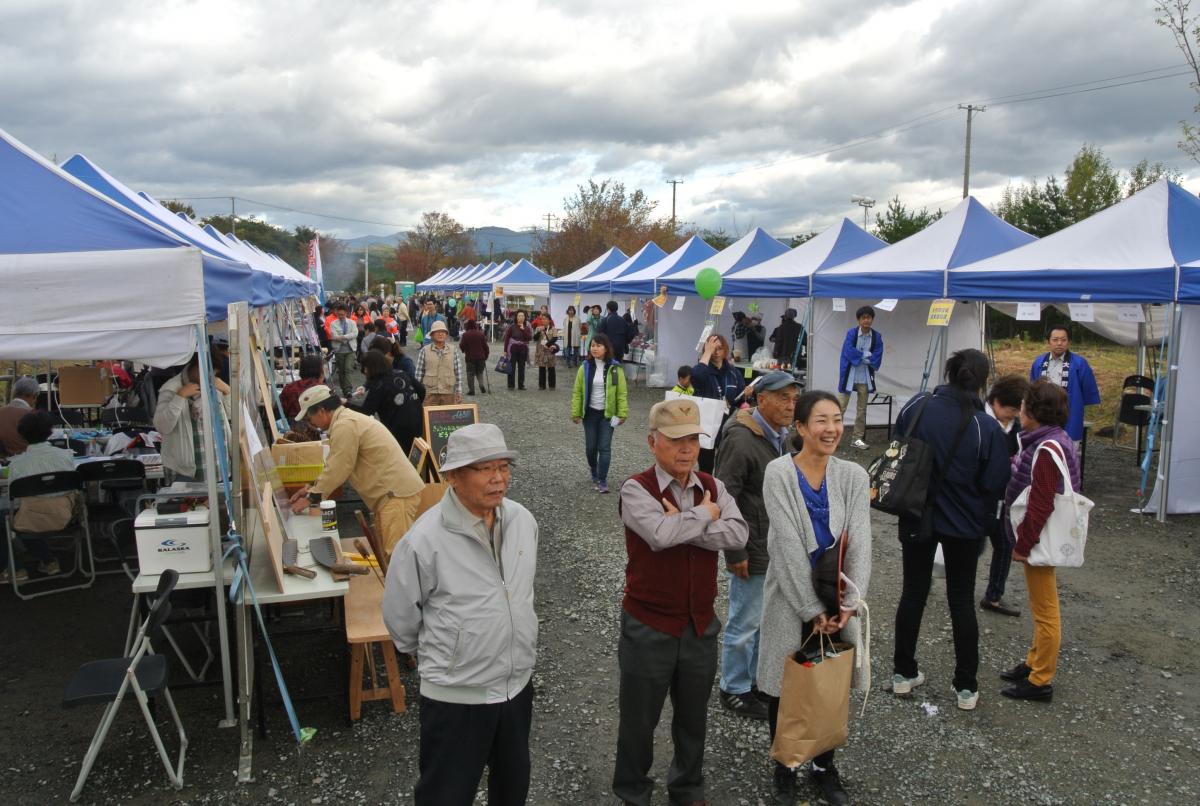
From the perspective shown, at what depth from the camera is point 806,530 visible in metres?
3.07

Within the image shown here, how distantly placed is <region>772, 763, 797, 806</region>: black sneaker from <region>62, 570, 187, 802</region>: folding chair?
253cm

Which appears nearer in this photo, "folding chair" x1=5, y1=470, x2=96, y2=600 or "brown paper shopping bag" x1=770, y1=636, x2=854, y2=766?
"brown paper shopping bag" x1=770, y1=636, x2=854, y2=766

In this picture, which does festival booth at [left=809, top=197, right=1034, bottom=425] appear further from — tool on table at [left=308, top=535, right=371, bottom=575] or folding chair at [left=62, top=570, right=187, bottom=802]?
folding chair at [left=62, top=570, right=187, bottom=802]

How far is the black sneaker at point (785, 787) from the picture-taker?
3.29m

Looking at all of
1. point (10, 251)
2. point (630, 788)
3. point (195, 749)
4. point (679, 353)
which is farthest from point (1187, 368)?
point (679, 353)

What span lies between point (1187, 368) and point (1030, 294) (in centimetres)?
153

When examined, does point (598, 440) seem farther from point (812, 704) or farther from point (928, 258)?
point (812, 704)

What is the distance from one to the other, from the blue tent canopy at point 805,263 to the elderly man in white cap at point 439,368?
5.30 meters

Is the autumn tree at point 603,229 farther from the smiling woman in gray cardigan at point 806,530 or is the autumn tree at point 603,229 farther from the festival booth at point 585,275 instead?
the smiling woman in gray cardigan at point 806,530

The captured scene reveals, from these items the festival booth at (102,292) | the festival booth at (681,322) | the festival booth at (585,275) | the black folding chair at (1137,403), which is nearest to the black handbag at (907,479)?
the festival booth at (102,292)

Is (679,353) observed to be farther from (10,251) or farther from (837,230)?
(10,251)

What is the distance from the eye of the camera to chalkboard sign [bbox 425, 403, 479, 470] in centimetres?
779

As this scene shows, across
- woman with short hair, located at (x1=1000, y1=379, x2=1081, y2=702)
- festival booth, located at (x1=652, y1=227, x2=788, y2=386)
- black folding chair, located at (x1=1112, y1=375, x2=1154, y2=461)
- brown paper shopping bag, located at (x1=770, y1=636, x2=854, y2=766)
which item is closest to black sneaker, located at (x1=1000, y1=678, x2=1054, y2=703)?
woman with short hair, located at (x1=1000, y1=379, x2=1081, y2=702)

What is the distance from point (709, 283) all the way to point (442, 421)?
277 inches
